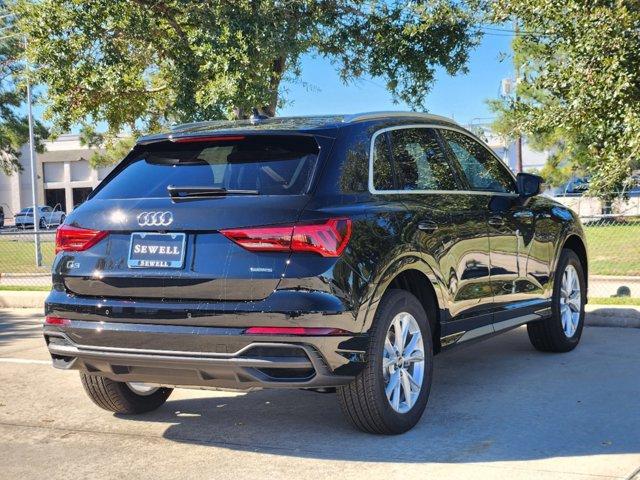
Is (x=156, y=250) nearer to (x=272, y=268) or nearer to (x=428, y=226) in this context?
(x=272, y=268)

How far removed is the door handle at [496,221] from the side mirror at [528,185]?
567mm

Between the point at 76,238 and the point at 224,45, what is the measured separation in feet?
23.6

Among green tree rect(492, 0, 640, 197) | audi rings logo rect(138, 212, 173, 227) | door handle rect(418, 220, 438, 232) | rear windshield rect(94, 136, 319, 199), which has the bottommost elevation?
door handle rect(418, 220, 438, 232)

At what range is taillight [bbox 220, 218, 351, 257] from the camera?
14.1 feet

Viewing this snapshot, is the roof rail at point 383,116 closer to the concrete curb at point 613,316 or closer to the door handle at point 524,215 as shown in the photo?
the door handle at point 524,215

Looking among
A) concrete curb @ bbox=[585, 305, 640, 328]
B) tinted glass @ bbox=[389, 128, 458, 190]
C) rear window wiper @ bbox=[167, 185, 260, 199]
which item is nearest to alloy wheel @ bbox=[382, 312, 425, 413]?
tinted glass @ bbox=[389, 128, 458, 190]

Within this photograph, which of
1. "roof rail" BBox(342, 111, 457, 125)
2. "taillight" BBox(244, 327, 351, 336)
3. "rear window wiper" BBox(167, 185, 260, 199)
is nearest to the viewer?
"taillight" BBox(244, 327, 351, 336)

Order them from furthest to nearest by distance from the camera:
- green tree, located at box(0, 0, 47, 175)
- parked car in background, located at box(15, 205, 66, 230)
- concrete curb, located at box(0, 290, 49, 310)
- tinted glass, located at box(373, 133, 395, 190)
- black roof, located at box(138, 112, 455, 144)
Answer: parked car in background, located at box(15, 205, 66, 230)
green tree, located at box(0, 0, 47, 175)
concrete curb, located at box(0, 290, 49, 310)
tinted glass, located at box(373, 133, 395, 190)
black roof, located at box(138, 112, 455, 144)

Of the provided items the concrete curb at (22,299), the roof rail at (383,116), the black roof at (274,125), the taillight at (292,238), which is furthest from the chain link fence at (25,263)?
the taillight at (292,238)

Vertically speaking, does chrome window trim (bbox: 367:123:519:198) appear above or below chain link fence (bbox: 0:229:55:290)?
above

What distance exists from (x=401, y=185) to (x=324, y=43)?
923 centimetres

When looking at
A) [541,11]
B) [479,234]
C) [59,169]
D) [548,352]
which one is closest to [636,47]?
[541,11]

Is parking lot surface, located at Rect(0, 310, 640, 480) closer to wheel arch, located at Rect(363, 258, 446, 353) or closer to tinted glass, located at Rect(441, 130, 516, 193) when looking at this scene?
wheel arch, located at Rect(363, 258, 446, 353)

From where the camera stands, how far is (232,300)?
432 cm
